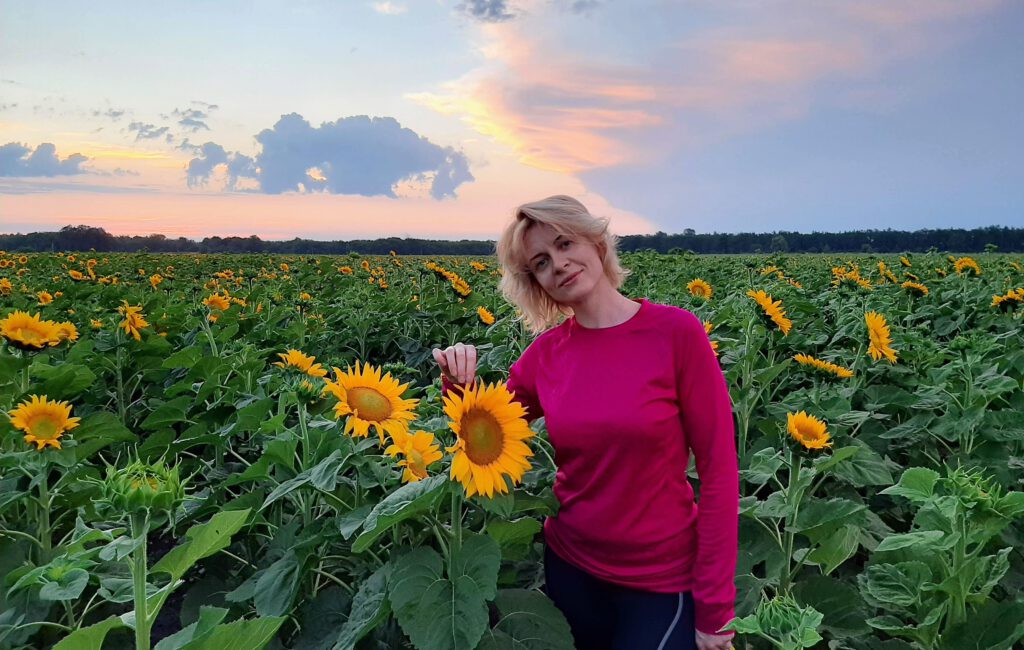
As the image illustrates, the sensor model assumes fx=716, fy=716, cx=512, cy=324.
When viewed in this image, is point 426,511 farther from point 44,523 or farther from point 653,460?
point 44,523

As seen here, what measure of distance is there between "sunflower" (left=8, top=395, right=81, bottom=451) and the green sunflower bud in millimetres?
1539

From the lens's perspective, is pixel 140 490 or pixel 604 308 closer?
pixel 140 490

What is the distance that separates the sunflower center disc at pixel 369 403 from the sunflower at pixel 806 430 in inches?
53.4

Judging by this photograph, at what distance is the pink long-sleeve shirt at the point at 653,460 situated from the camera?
2.16m

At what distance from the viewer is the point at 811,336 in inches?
191

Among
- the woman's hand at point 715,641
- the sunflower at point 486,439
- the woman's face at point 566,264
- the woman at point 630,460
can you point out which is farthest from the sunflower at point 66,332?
the woman's hand at point 715,641

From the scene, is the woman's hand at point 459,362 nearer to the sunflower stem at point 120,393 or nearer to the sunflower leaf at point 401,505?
the sunflower leaf at point 401,505

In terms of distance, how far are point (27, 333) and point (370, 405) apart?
273 cm

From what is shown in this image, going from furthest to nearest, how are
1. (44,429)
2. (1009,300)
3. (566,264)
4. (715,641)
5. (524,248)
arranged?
(1009,300)
(44,429)
(524,248)
(566,264)
(715,641)

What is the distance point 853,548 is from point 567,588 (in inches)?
38.2

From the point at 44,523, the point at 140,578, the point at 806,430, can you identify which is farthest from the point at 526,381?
the point at 44,523

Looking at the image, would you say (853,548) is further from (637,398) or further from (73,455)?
(73,455)

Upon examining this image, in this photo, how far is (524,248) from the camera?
8.35 feet

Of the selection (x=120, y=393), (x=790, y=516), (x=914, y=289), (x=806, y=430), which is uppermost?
(x=914, y=289)
